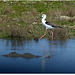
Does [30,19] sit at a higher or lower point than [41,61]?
higher

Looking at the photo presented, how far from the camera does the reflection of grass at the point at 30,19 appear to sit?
47.8 feet

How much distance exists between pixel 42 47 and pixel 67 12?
10948 millimetres

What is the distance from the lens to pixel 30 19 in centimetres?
1897

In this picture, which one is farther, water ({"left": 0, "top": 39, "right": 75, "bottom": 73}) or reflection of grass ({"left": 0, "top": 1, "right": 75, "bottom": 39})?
reflection of grass ({"left": 0, "top": 1, "right": 75, "bottom": 39})

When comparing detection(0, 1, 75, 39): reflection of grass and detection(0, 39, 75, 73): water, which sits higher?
detection(0, 1, 75, 39): reflection of grass

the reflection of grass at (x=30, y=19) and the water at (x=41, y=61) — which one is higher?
the reflection of grass at (x=30, y=19)

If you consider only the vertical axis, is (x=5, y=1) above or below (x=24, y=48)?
above

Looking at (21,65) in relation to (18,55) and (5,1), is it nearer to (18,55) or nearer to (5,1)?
(18,55)

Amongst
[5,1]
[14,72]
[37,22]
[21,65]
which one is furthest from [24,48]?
[5,1]

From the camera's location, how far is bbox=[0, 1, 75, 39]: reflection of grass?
14.6 meters

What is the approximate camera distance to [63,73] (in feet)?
23.1

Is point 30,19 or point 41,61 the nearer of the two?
point 41,61

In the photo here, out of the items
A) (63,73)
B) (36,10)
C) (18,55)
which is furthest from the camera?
(36,10)

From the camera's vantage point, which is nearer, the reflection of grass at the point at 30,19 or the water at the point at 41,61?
the water at the point at 41,61
